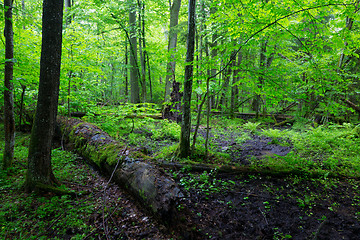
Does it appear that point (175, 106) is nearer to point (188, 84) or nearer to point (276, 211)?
point (188, 84)

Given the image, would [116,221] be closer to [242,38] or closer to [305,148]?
[242,38]

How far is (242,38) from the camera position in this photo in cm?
401

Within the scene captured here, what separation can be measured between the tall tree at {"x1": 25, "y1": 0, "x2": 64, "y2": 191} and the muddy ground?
144cm

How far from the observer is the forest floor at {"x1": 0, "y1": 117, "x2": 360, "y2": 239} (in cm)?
256

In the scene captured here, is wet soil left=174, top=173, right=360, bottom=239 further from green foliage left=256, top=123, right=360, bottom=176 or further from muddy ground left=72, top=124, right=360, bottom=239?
green foliage left=256, top=123, right=360, bottom=176

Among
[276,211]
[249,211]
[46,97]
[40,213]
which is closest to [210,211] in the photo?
[249,211]

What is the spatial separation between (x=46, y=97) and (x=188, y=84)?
3009 mm

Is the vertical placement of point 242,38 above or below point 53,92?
above

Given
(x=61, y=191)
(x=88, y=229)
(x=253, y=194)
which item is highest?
(x=253, y=194)

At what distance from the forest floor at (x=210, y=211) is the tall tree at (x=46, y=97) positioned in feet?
1.52

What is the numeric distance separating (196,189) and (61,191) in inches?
107

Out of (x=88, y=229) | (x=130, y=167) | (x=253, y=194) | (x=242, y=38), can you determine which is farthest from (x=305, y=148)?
(x=88, y=229)

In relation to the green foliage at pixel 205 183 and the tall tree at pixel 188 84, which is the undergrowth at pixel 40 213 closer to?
the green foliage at pixel 205 183

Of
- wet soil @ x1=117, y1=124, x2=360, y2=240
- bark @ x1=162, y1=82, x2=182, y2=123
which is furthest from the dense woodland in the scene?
bark @ x1=162, y1=82, x2=182, y2=123
